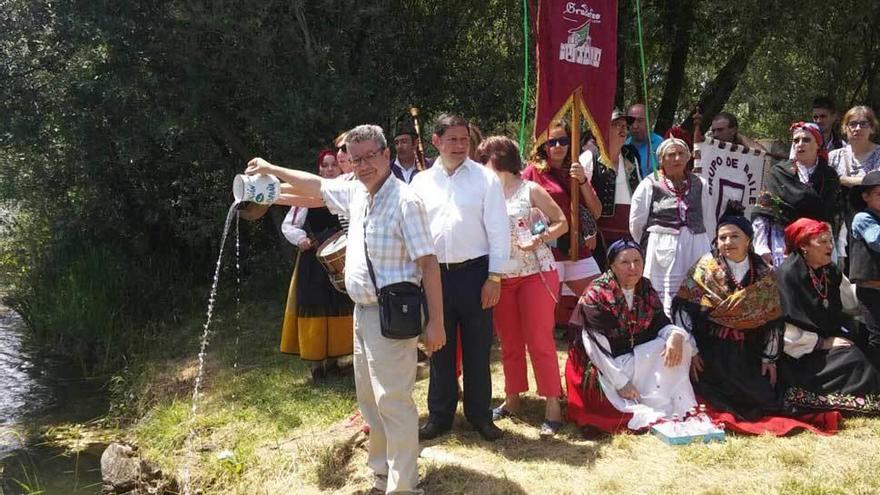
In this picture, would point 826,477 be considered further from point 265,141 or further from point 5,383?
point 5,383

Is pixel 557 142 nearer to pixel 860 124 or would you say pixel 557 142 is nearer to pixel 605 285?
pixel 605 285

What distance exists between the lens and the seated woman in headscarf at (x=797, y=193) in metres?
5.04

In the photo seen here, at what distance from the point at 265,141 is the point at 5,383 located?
3.81 meters

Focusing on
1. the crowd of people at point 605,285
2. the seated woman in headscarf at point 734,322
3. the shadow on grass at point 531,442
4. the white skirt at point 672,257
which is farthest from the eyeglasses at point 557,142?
the shadow on grass at point 531,442

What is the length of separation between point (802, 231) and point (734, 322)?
73 cm

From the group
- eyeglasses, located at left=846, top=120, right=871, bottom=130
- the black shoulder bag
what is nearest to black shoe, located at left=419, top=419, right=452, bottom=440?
the black shoulder bag

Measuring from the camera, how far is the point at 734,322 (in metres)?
4.75

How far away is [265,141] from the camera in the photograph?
8734 mm

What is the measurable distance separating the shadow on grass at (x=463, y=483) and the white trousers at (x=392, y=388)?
0.23 metres

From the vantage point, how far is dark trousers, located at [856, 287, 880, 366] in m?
4.79

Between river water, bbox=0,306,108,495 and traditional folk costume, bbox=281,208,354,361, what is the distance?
74.1 inches

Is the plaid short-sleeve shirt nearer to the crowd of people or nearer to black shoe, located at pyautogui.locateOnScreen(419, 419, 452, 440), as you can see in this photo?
the crowd of people

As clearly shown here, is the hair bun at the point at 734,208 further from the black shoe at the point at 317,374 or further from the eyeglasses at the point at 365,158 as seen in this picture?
the black shoe at the point at 317,374

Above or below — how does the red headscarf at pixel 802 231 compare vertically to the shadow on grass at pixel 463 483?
above
